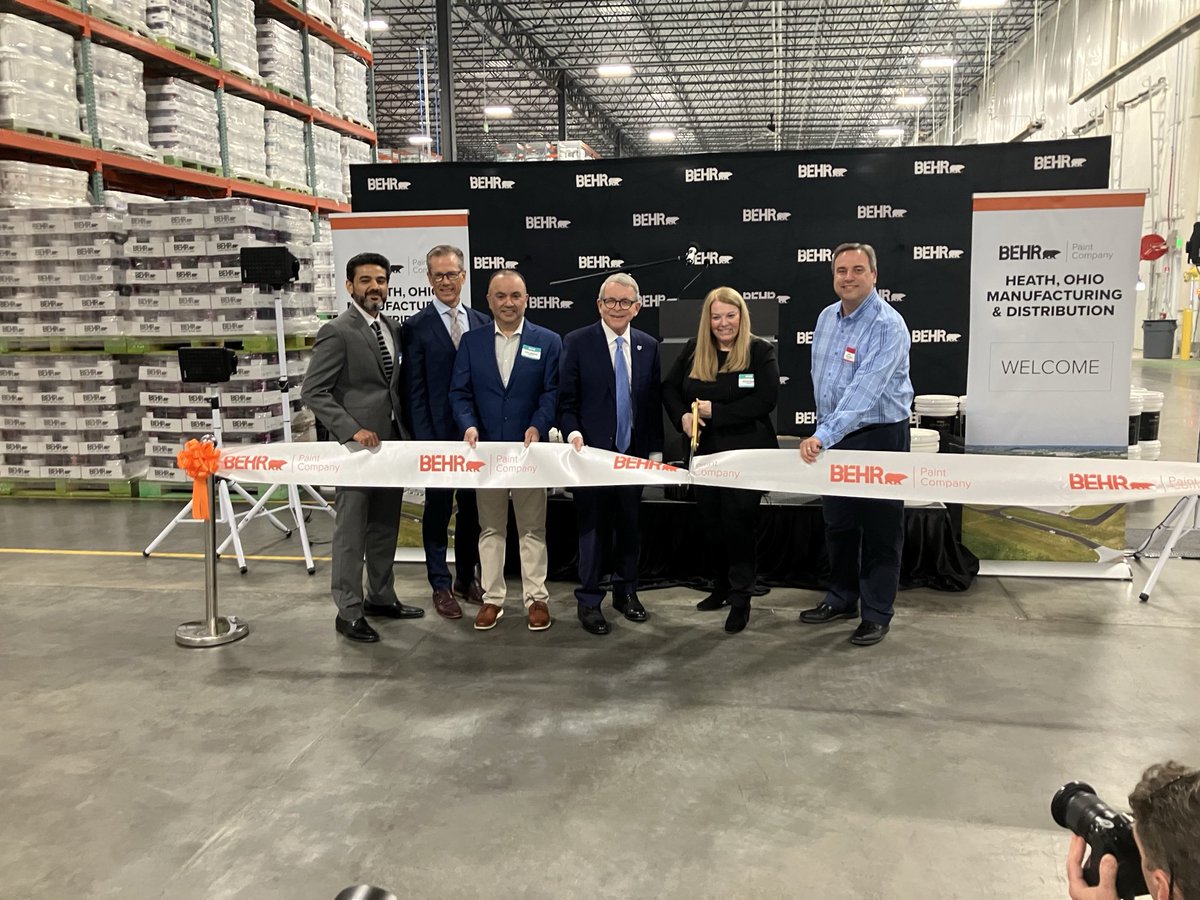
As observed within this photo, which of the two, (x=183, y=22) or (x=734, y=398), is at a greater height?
(x=183, y=22)

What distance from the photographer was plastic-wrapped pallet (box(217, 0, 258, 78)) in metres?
8.55

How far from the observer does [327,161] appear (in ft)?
34.0

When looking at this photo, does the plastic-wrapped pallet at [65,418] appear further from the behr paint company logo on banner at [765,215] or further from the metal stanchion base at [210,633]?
the behr paint company logo on banner at [765,215]

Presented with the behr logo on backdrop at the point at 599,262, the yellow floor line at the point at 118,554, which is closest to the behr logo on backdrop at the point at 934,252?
the behr logo on backdrop at the point at 599,262

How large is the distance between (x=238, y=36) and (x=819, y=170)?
246 inches

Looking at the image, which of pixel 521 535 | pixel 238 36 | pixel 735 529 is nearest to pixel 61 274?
pixel 238 36

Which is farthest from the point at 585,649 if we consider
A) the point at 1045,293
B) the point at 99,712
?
the point at 1045,293

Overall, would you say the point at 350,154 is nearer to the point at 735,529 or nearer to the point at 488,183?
the point at 488,183

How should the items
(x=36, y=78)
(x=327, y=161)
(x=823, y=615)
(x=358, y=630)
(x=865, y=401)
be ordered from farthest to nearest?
(x=327, y=161) → (x=36, y=78) → (x=823, y=615) → (x=358, y=630) → (x=865, y=401)

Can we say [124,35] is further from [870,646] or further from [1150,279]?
[1150,279]

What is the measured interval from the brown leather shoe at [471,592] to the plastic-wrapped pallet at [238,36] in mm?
6552

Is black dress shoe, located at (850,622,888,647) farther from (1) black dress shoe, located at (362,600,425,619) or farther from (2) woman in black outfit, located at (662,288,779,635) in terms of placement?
(1) black dress shoe, located at (362,600,425,619)

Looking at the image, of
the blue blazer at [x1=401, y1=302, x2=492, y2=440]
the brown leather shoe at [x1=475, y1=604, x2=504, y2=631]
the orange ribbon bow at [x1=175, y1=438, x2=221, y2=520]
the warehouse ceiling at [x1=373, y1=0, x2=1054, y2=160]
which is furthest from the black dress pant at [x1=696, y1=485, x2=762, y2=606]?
the warehouse ceiling at [x1=373, y1=0, x2=1054, y2=160]

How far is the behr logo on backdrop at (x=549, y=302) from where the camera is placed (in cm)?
656
